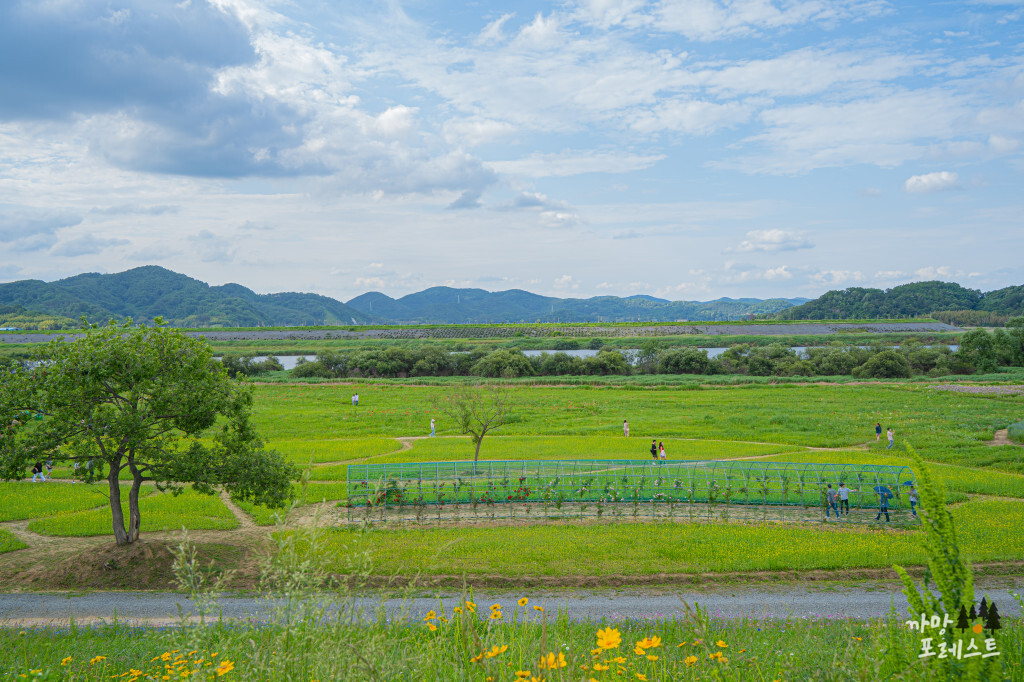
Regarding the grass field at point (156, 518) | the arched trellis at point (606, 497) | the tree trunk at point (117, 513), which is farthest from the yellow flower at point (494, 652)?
the grass field at point (156, 518)

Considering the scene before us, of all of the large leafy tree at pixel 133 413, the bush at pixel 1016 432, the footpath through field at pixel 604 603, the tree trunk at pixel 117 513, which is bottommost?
the bush at pixel 1016 432

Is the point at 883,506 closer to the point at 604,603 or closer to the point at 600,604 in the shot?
the point at 604,603

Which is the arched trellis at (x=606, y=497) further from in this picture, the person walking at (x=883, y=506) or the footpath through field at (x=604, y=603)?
the footpath through field at (x=604, y=603)

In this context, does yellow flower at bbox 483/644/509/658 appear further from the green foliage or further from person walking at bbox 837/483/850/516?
person walking at bbox 837/483/850/516

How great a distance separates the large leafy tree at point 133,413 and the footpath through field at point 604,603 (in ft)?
12.6

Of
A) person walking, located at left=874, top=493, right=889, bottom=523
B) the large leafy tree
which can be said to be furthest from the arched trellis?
the large leafy tree

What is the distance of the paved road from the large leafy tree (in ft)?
12.5

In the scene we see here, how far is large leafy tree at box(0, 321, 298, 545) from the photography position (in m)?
20.4

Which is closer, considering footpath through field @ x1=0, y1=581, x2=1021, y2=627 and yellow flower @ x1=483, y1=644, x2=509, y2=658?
yellow flower @ x1=483, y1=644, x2=509, y2=658

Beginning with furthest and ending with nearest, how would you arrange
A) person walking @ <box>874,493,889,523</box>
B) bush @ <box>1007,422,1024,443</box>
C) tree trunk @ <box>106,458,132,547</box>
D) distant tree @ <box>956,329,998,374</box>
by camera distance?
distant tree @ <box>956,329,998,374</box>, bush @ <box>1007,422,1024,443</box>, person walking @ <box>874,493,889,523</box>, tree trunk @ <box>106,458,132,547</box>

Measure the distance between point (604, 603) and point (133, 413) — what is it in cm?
1748

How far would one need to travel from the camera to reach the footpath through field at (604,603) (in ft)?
53.7
